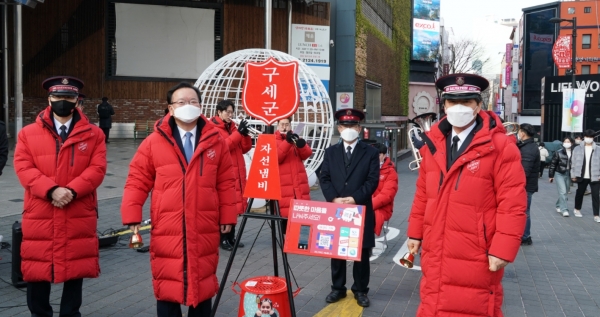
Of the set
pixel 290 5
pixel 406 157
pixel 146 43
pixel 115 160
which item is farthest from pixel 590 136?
pixel 406 157

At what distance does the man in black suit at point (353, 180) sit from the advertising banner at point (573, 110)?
15629 mm

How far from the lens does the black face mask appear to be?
4488 mm

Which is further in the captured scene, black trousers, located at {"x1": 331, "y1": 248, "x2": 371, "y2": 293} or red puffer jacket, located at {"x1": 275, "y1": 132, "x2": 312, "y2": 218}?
red puffer jacket, located at {"x1": 275, "y1": 132, "x2": 312, "y2": 218}

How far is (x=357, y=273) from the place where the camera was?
5547mm

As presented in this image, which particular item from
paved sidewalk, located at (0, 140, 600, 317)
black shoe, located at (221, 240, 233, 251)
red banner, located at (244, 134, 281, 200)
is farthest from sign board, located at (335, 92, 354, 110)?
red banner, located at (244, 134, 281, 200)

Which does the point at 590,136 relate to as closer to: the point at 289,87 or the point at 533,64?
the point at 289,87

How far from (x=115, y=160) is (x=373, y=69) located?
18868 mm

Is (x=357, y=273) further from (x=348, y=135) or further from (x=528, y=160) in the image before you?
(x=528, y=160)

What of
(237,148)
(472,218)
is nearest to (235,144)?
(237,148)

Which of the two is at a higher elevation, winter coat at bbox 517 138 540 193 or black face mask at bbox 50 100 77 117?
black face mask at bbox 50 100 77 117

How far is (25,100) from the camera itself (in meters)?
22.7

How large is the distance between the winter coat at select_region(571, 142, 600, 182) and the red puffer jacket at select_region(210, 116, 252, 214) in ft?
26.6

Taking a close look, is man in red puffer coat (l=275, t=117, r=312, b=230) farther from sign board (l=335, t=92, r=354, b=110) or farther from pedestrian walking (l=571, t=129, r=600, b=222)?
sign board (l=335, t=92, r=354, b=110)

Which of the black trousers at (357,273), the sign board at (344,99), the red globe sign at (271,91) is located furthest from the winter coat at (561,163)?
the sign board at (344,99)
